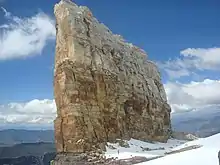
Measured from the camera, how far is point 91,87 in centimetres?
5269

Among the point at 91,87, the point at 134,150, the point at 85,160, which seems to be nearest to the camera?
the point at 85,160

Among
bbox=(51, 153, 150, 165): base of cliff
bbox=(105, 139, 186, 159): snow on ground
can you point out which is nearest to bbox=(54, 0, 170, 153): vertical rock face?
bbox=(51, 153, 150, 165): base of cliff

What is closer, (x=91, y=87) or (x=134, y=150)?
(x=134, y=150)

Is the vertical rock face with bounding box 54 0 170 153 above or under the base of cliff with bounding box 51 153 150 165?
above

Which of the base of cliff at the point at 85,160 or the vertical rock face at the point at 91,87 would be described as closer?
the base of cliff at the point at 85,160

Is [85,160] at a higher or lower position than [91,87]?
lower

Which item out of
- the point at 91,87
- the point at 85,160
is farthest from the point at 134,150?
the point at 91,87

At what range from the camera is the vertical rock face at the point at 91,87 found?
49.8 meters

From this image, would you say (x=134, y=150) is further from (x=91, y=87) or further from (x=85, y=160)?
(x=91, y=87)

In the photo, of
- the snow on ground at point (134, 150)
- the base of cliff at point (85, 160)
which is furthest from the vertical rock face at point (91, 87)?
the snow on ground at point (134, 150)

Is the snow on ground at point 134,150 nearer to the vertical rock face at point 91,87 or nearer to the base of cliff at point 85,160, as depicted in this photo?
the base of cliff at point 85,160

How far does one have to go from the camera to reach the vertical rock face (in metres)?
49.8

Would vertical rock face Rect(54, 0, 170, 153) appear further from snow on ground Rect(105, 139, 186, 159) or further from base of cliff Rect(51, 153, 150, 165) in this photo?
snow on ground Rect(105, 139, 186, 159)

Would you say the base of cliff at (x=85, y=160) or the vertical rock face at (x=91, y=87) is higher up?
the vertical rock face at (x=91, y=87)
